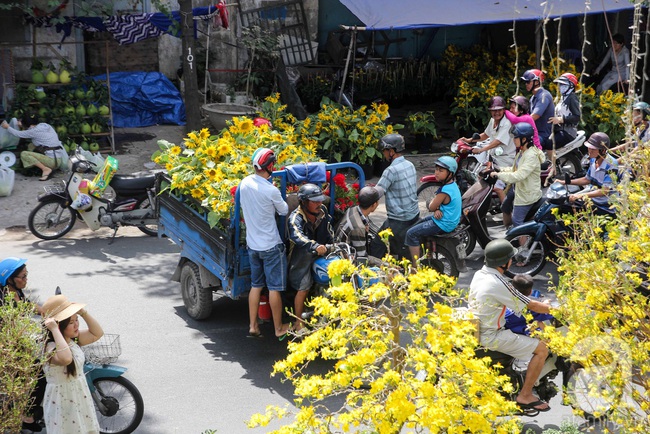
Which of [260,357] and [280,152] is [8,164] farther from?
[260,357]

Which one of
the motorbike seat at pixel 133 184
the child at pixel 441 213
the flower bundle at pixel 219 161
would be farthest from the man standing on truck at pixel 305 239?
the motorbike seat at pixel 133 184

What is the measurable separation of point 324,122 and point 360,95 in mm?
4302

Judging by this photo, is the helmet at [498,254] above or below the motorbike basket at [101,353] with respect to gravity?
above

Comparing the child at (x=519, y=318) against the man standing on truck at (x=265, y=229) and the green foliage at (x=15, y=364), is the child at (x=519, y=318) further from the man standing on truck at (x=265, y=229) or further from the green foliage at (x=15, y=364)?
the green foliage at (x=15, y=364)

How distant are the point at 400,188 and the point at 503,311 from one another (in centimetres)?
269

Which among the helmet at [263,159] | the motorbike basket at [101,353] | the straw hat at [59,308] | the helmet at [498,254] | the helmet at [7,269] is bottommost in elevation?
the motorbike basket at [101,353]

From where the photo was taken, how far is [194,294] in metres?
8.34

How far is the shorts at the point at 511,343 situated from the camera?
604 centimetres

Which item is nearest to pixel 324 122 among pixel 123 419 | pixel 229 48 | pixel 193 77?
pixel 193 77

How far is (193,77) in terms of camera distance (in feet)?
45.2

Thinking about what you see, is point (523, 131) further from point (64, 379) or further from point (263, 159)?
point (64, 379)

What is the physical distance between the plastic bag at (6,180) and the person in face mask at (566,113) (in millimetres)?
8110

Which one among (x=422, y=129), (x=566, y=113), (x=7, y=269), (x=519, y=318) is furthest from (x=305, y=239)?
(x=422, y=129)

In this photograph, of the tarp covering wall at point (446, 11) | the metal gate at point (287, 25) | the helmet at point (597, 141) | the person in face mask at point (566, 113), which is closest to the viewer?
the helmet at point (597, 141)
